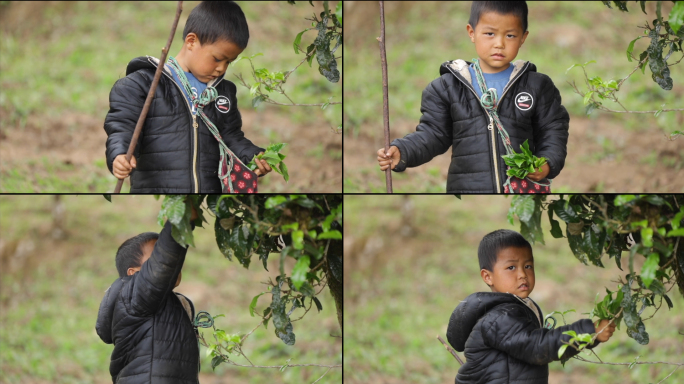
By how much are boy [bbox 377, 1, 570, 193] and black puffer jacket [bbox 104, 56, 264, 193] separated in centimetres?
74

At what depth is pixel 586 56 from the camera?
21.8 feet

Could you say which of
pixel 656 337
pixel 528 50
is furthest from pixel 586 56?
pixel 656 337

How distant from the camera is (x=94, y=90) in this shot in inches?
245

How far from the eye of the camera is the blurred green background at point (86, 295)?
17.5 feet

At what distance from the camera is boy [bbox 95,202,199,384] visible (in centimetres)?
260

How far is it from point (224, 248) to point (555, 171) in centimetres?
132

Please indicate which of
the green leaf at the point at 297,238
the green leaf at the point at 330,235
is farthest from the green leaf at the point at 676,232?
the green leaf at the point at 297,238

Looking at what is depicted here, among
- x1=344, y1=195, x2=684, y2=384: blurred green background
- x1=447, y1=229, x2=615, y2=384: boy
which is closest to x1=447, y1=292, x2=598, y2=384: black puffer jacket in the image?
x1=447, y1=229, x2=615, y2=384: boy

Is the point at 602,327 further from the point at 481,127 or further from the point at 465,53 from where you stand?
the point at 465,53

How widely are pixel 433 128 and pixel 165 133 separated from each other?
41.6 inches

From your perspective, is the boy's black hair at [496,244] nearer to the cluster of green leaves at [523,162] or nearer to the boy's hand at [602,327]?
the cluster of green leaves at [523,162]

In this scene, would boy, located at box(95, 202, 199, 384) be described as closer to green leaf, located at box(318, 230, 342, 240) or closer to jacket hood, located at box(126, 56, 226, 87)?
green leaf, located at box(318, 230, 342, 240)

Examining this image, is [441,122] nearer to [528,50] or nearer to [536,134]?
[536,134]

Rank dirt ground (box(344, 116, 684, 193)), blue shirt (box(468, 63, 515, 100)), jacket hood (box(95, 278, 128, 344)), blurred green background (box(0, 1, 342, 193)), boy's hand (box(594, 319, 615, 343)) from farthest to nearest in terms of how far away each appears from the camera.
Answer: blurred green background (box(0, 1, 342, 193))
dirt ground (box(344, 116, 684, 193))
blue shirt (box(468, 63, 515, 100))
jacket hood (box(95, 278, 128, 344))
boy's hand (box(594, 319, 615, 343))
